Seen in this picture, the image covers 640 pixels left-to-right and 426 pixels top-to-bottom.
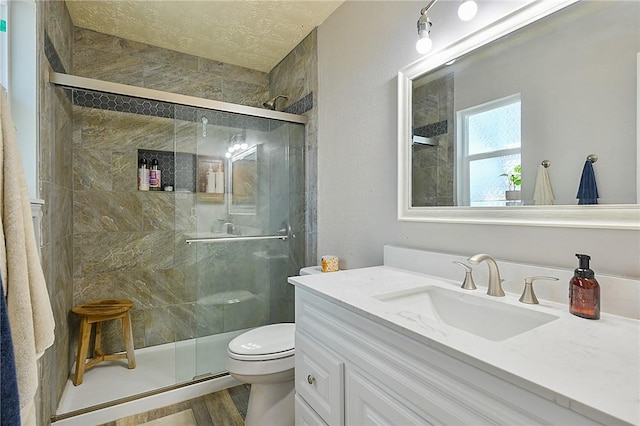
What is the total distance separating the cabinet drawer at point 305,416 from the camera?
103 centimetres

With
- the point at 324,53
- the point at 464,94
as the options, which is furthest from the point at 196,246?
the point at 464,94

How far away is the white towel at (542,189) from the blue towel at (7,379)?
141 centimetres

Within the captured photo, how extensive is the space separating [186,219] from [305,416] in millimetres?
1462

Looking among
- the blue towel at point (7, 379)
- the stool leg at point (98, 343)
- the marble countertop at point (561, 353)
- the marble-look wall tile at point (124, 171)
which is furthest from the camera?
the marble-look wall tile at point (124, 171)

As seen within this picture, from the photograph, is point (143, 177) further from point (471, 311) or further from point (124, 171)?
point (471, 311)

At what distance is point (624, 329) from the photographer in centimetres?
70

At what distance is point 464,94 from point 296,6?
4.16 ft

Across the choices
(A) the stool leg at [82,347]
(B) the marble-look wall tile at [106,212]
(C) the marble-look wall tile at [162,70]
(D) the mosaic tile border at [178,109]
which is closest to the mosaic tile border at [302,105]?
(D) the mosaic tile border at [178,109]

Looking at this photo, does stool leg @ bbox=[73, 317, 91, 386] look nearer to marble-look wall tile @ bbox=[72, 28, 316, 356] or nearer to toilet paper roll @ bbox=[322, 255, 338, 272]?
marble-look wall tile @ bbox=[72, 28, 316, 356]

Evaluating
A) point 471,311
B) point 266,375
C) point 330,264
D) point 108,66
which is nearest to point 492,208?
point 471,311

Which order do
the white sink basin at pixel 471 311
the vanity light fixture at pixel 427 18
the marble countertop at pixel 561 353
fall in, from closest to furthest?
1. the marble countertop at pixel 561 353
2. the white sink basin at pixel 471 311
3. the vanity light fixture at pixel 427 18

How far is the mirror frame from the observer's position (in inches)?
33.0

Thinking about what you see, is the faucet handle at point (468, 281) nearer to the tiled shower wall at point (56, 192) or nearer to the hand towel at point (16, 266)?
the hand towel at point (16, 266)

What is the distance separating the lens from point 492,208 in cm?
111
